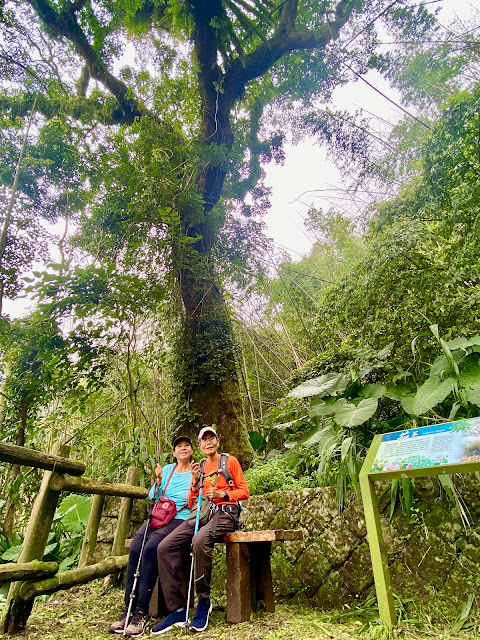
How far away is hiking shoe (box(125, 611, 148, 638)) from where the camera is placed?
1.91 metres

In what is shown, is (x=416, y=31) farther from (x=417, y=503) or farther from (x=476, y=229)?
(x=417, y=503)

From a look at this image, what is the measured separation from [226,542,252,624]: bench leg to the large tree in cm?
265

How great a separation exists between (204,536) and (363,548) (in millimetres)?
971

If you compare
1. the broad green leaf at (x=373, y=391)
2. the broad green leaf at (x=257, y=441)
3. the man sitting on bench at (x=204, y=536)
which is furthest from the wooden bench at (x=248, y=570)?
the broad green leaf at (x=257, y=441)

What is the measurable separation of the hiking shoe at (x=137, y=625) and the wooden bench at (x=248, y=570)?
442mm

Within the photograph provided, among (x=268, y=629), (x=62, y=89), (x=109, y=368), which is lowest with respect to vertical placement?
(x=268, y=629)

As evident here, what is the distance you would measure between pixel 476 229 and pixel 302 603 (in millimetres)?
2917

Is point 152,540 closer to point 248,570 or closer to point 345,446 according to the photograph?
point 248,570

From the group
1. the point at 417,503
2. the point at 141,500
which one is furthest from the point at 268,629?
the point at 141,500

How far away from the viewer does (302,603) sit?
238 cm

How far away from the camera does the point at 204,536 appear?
2.10 meters

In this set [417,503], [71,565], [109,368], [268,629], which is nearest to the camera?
[268,629]

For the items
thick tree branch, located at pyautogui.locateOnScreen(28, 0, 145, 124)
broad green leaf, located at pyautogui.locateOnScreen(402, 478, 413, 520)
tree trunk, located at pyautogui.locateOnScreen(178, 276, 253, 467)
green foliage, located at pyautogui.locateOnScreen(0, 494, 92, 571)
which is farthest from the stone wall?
thick tree branch, located at pyautogui.locateOnScreen(28, 0, 145, 124)

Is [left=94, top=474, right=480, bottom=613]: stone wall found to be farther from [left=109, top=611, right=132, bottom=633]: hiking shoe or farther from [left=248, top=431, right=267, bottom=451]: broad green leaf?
[left=248, top=431, right=267, bottom=451]: broad green leaf
